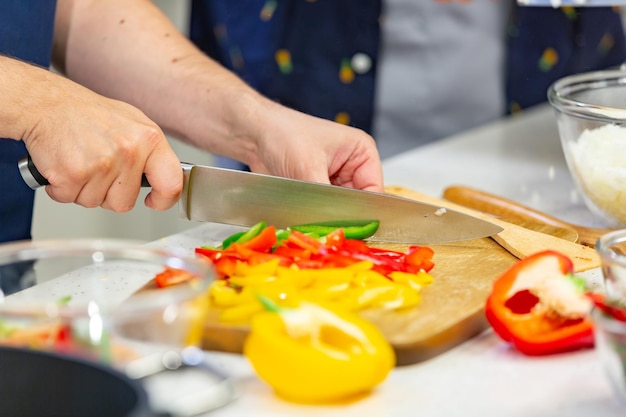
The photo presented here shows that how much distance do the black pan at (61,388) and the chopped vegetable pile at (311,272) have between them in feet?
0.84

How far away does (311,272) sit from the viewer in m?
1.05

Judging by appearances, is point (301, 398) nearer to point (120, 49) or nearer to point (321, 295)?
point (321, 295)

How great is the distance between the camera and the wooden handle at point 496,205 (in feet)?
4.73

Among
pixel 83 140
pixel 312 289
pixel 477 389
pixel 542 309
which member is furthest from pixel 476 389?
pixel 83 140

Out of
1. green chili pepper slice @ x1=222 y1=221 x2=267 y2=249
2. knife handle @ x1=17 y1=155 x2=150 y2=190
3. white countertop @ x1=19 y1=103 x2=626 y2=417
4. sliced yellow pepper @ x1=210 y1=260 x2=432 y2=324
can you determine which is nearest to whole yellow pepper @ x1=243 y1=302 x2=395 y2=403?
white countertop @ x1=19 y1=103 x2=626 y2=417

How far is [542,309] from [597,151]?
1.73 feet

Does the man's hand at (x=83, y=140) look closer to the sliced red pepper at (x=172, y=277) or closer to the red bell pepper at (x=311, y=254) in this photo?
the red bell pepper at (x=311, y=254)

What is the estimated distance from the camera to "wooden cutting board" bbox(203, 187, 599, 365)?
3.18ft

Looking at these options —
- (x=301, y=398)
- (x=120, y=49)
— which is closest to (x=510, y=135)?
(x=120, y=49)

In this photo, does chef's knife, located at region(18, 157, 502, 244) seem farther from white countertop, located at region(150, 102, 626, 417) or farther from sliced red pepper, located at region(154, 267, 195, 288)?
sliced red pepper, located at region(154, 267, 195, 288)

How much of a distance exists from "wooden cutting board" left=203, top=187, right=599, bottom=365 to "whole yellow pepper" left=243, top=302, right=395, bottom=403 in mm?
101

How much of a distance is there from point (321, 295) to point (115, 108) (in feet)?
1.30

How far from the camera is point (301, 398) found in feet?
2.84

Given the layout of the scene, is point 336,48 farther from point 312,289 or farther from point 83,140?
point 312,289
